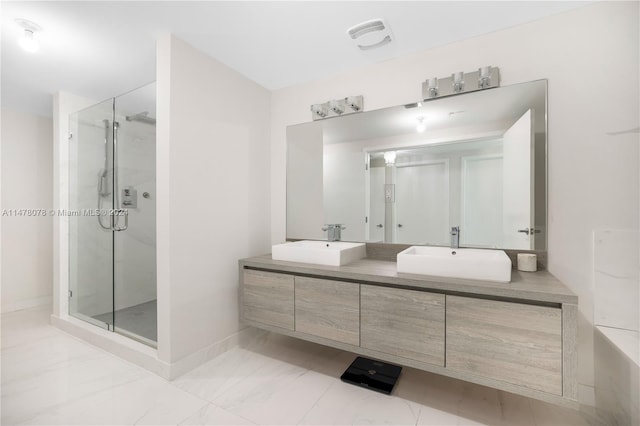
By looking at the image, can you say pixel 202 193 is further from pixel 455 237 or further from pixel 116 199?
pixel 455 237

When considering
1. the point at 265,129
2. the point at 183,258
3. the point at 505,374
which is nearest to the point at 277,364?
the point at 183,258

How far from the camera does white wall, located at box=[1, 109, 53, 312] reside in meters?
3.05

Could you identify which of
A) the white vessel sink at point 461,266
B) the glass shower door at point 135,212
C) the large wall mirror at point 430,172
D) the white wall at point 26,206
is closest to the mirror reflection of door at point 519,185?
the large wall mirror at point 430,172

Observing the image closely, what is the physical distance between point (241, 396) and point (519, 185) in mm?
2123

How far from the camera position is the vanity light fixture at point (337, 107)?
7.43 ft

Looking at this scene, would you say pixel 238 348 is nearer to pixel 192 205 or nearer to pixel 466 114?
pixel 192 205

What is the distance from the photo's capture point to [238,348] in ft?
7.54

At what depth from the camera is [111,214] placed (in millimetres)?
2604

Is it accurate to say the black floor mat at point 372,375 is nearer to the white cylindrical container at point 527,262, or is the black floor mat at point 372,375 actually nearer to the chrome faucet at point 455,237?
the chrome faucet at point 455,237

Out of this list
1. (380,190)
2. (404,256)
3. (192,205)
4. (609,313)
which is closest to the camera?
(609,313)

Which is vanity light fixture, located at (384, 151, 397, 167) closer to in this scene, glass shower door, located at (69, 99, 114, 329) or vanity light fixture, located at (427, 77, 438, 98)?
vanity light fixture, located at (427, 77, 438, 98)

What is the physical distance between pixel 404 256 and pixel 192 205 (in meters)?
1.44

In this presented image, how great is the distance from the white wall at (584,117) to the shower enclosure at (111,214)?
2.87 metres

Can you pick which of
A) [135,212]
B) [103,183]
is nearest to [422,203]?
[135,212]
